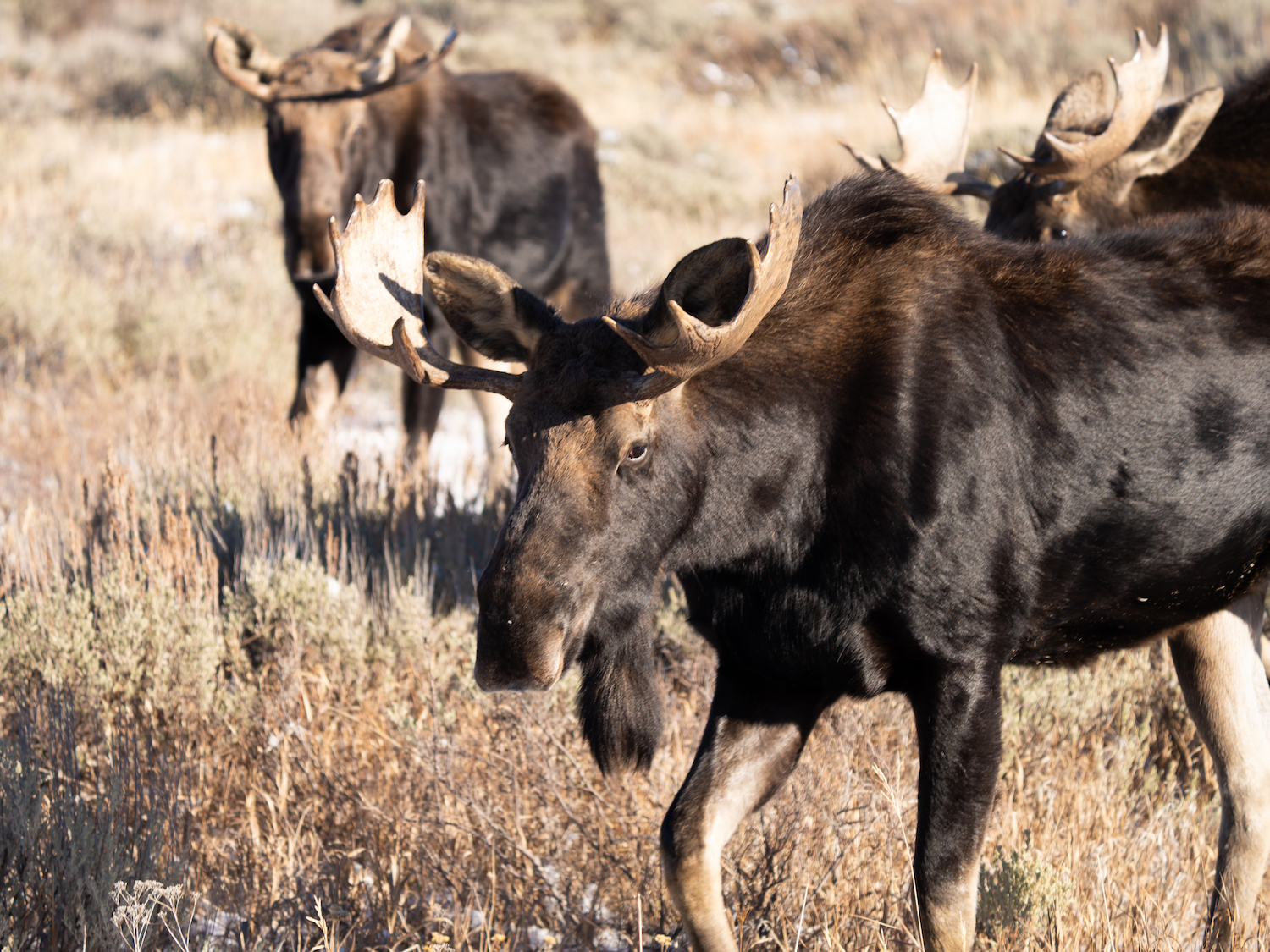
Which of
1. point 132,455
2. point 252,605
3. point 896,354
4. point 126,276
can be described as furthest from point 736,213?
point 896,354

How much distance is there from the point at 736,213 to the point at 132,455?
35.3 feet

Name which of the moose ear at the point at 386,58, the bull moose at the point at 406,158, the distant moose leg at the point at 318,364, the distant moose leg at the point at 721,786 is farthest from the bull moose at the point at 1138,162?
the distant moose leg at the point at 318,364

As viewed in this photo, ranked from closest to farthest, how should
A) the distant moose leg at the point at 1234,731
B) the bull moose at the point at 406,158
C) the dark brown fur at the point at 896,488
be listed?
1. the dark brown fur at the point at 896,488
2. the distant moose leg at the point at 1234,731
3. the bull moose at the point at 406,158

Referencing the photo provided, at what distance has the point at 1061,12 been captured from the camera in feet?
75.2

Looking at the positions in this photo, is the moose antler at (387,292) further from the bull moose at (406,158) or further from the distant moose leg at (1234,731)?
the bull moose at (406,158)

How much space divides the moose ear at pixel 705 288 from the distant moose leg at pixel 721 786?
97 centimetres

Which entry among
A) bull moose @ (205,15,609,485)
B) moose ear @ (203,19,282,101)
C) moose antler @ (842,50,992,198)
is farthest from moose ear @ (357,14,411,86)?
moose antler @ (842,50,992,198)

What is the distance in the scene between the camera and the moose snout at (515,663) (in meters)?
2.44

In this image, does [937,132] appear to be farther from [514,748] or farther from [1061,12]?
[1061,12]

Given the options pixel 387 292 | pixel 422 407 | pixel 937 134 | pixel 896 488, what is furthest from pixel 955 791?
pixel 422 407

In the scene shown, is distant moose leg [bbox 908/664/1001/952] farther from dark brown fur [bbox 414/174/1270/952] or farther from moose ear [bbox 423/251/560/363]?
moose ear [bbox 423/251/560/363]

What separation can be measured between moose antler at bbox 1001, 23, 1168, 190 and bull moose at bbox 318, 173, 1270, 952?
206cm

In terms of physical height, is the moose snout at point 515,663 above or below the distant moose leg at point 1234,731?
above

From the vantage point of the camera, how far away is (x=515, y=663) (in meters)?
2.44
